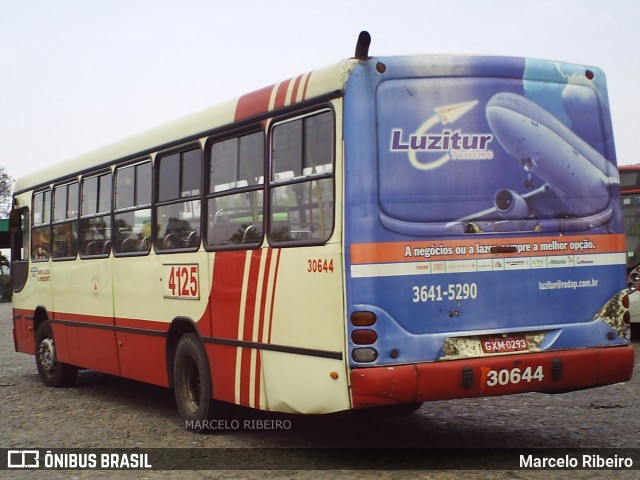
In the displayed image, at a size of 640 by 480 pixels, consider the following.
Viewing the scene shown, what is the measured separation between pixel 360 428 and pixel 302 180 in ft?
9.36

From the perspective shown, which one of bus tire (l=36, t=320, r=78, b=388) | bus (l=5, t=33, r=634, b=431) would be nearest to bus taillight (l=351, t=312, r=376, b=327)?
bus (l=5, t=33, r=634, b=431)

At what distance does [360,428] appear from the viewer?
9555 mm

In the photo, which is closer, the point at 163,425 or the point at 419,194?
the point at 419,194

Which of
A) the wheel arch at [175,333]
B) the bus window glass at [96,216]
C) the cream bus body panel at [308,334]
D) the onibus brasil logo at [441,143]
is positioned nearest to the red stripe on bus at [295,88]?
the onibus brasil logo at [441,143]

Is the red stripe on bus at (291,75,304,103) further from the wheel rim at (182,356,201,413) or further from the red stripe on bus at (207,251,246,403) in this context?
the wheel rim at (182,356,201,413)

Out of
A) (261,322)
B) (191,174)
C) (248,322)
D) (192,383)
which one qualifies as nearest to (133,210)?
(191,174)

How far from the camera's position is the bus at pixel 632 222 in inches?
718

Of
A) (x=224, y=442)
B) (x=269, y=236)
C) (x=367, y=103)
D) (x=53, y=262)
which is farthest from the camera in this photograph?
(x=53, y=262)

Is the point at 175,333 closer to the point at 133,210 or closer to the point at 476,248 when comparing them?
the point at 133,210

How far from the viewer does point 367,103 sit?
727 centimetres

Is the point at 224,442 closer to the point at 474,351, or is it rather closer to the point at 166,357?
the point at 166,357

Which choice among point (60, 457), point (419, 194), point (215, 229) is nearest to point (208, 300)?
point (215, 229)

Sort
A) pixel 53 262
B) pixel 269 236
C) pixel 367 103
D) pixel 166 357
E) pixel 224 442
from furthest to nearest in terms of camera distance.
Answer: pixel 53 262
pixel 166 357
pixel 224 442
pixel 269 236
pixel 367 103

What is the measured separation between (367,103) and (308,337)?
1733 millimetres
